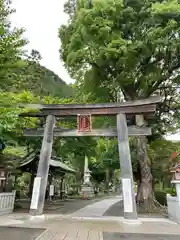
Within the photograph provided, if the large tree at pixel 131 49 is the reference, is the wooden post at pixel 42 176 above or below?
below

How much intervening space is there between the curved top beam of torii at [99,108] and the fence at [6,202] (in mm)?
3463

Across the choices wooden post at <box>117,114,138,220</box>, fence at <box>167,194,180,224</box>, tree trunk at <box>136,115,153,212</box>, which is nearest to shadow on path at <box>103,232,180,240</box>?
wooden post at <box>117,114,138,220</box>

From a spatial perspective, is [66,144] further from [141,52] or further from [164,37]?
[164,37]

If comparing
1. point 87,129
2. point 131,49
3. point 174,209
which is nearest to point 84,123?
point 87,129

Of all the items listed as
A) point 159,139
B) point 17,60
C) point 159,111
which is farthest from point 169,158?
point 17,60

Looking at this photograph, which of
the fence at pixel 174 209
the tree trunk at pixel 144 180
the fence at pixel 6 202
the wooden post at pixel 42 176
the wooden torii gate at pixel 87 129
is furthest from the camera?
the tree trunk at pixel 144 180

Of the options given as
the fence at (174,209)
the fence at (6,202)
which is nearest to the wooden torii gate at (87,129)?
A: the fence at (6,202)

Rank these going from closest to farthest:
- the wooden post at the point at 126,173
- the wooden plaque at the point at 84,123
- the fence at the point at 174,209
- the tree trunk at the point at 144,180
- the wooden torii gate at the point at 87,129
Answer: the wooden post at the point at 126,173, the fence at the point at 174,209, the wooden torii gate at the point at 87,129, the wooden plaque at the point at 84,123, the tree trunk at the point at 144,180

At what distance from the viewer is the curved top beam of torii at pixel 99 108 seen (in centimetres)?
974

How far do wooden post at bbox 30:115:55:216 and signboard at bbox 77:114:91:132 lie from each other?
124 cm

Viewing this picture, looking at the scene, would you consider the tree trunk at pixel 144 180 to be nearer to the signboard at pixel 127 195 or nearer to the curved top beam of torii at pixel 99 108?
the curved top beam of torii at pixel 99 108

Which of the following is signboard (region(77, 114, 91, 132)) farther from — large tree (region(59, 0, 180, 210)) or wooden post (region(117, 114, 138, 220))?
large tree (region(59, 0, 180, 210))

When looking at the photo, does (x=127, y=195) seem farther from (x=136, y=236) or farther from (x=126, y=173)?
(x=136, y=236)

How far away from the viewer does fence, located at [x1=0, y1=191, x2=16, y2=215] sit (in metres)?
9.22
